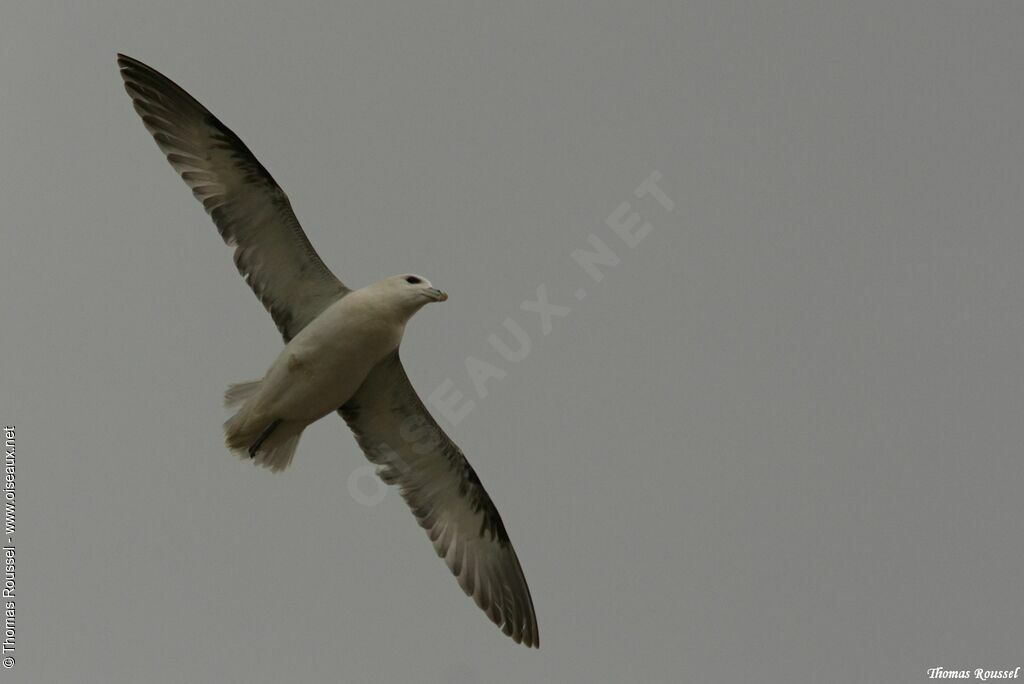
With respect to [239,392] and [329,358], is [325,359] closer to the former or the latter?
[329,358]

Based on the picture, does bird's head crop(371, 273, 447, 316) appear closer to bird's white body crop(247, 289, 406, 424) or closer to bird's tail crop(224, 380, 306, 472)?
bird's white body crop(247, 289, 406, 424)

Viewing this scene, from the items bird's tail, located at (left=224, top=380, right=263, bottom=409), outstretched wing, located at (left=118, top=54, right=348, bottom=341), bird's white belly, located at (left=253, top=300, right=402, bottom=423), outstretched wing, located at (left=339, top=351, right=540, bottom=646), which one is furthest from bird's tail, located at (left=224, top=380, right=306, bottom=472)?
outstretched wing, located at (left=118, top=54, right=348, bottom=341)

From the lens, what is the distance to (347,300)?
1301cm

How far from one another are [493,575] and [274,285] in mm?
3947

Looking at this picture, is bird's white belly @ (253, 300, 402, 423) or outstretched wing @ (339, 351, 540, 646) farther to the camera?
outstretched wing @ (339, 351, 540, 646)

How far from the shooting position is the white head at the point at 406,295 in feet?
42.2

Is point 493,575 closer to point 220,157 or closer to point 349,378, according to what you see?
point 349,378

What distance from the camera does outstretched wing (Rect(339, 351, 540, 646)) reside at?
1407 cm

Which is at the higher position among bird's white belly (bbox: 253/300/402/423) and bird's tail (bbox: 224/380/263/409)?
bird's tail (bbox: 224/380/263/409)

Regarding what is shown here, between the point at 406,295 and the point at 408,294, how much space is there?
0.02 m

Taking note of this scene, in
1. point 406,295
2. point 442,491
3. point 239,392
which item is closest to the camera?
point 406,295

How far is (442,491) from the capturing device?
48.2 ft

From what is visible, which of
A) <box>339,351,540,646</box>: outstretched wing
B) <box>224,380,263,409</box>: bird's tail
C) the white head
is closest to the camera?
the white head

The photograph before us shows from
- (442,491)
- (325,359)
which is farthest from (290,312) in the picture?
(442,491)
